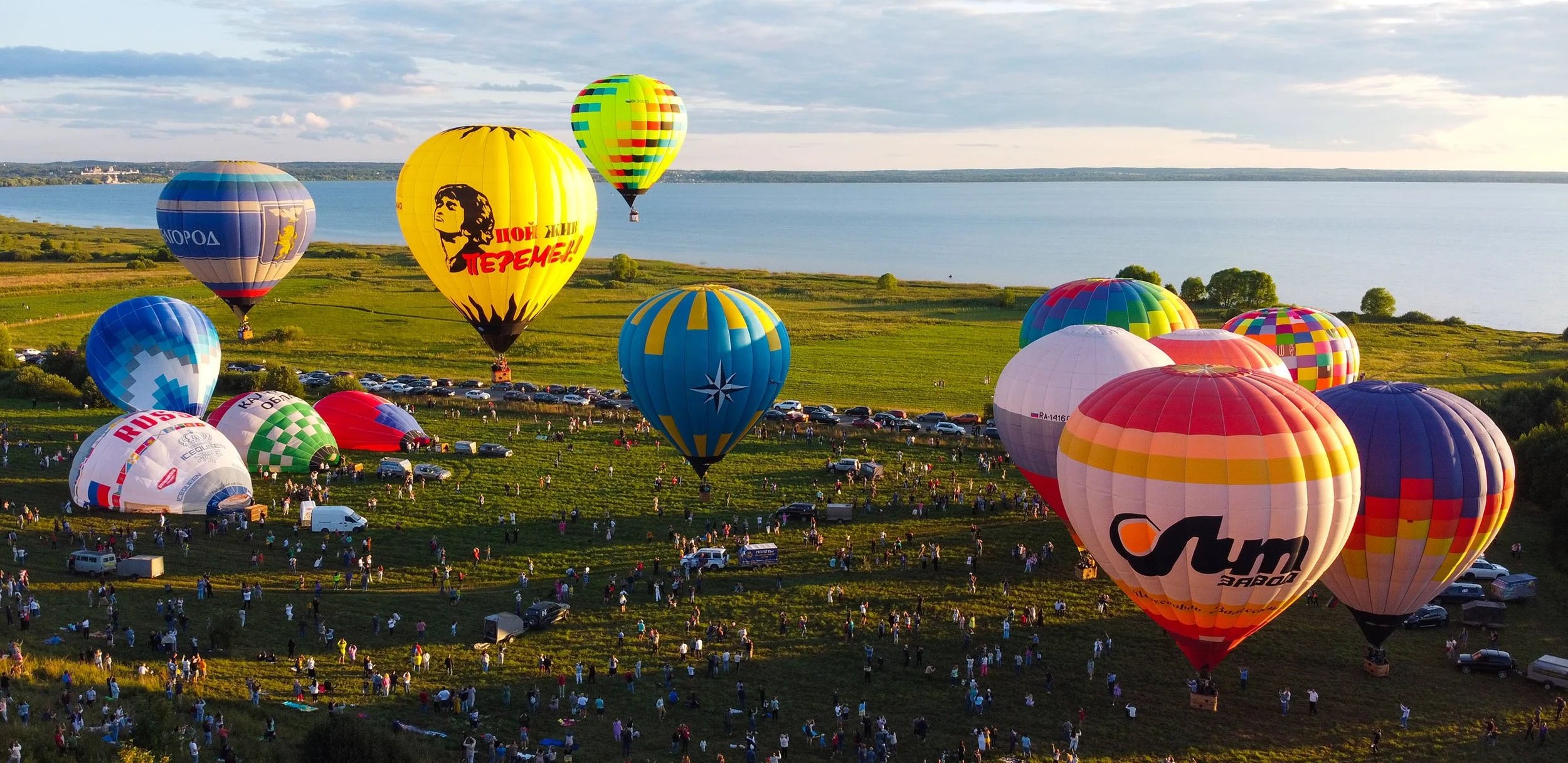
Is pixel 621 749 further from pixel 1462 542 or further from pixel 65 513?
pixel 65 513

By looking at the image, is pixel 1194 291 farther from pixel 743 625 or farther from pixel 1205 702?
pixel 743 625

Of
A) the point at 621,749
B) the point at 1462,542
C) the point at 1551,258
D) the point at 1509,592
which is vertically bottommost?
the point at 621,749

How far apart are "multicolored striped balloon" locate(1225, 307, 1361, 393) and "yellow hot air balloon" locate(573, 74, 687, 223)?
22511 mm

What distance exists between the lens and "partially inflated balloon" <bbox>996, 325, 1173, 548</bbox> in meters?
26.2

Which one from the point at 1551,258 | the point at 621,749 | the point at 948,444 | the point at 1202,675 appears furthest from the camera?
the point at 1551,258

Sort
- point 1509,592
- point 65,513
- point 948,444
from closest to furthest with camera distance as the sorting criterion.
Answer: point 1509,592, point 65,513, point 948,444

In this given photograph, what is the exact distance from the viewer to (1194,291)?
8012 cm

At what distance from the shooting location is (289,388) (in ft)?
140

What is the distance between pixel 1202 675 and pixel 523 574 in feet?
45.8

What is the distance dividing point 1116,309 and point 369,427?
22.5 meters

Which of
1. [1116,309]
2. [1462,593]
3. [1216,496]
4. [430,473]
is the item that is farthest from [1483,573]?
[430,473]

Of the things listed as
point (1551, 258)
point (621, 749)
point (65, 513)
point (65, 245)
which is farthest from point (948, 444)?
point (1551, 258)

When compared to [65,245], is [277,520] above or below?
below

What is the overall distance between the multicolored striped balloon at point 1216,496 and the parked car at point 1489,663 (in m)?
→ 4.56
